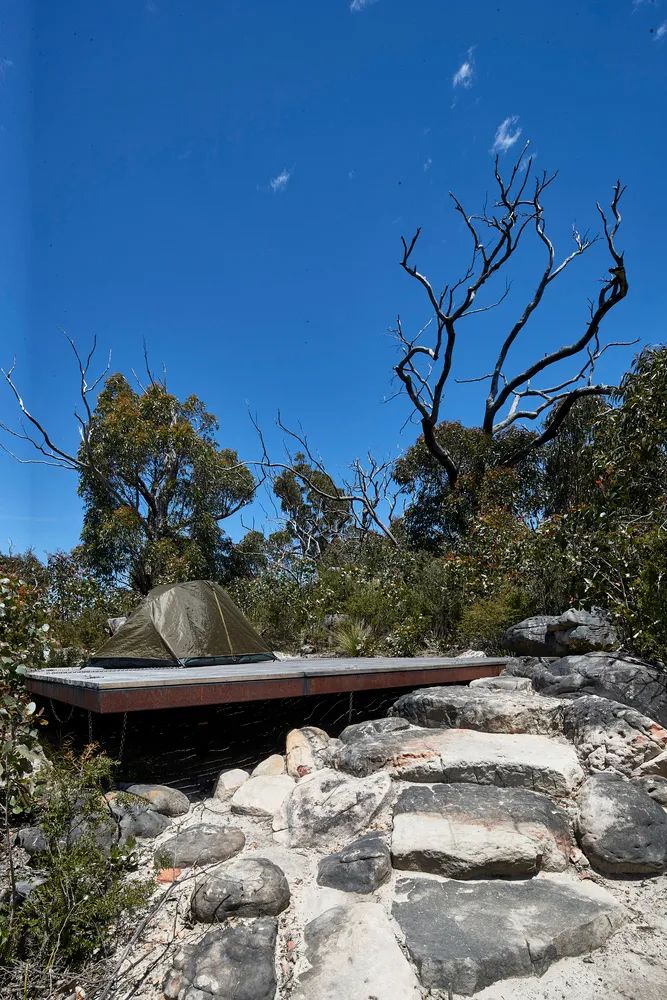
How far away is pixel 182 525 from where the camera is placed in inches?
690

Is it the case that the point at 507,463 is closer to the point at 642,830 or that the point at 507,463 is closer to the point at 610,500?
the point at 610,500

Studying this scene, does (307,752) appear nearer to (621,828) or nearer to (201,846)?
(201,846)

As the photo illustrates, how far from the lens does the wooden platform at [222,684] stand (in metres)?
3.82

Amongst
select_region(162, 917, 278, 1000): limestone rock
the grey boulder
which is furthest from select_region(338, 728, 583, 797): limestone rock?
select_region(162, 917, 278, 1000): limestone rock

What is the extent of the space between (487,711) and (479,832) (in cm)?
145

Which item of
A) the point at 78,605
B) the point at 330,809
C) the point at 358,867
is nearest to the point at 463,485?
the point at 78,605

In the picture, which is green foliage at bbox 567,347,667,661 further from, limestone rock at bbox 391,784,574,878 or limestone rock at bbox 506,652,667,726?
limestone rock at bbox 391,784,574,878

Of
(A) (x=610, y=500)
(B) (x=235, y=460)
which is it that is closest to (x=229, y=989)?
(A) (x=610, y=500)

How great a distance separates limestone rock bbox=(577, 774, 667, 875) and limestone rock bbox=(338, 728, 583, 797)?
0.24 meters

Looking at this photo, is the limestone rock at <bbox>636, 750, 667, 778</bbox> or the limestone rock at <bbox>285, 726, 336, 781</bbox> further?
the limestone rock at <bbox>285, 726, 336, 781</bbox>

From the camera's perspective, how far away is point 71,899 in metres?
2.56

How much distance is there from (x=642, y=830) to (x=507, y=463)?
1152 cm

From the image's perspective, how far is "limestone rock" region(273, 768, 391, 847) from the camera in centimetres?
352

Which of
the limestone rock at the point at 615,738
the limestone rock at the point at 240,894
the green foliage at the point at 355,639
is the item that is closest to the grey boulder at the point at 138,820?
the limestone rock at the point at 240,894
